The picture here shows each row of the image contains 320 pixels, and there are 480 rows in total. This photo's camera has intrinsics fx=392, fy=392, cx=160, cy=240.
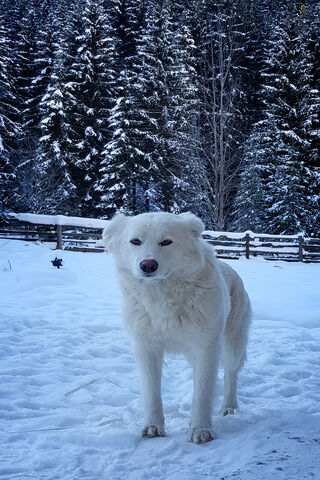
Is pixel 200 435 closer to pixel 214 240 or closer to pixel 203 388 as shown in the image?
pixel 203 388

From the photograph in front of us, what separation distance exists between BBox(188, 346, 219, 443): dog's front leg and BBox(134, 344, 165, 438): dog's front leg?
226mm

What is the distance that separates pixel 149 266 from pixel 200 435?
Result: 1.01 meters

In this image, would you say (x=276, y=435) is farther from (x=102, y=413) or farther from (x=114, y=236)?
(x=114, y=236)

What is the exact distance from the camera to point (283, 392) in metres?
3.37

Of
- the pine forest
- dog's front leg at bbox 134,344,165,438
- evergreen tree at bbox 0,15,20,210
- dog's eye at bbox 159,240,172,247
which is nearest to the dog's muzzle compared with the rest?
dog's eye at bbox 159,240,172,247

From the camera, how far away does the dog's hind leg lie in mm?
3043

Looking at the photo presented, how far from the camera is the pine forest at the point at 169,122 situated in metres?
20.8

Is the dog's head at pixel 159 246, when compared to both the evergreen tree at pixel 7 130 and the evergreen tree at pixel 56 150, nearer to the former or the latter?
the evergreen tree at pixel 7 130

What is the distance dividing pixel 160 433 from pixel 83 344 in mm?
2365

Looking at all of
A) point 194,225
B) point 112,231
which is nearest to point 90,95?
point 112,231

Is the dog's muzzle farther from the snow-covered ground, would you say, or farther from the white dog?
the snow-covered ground

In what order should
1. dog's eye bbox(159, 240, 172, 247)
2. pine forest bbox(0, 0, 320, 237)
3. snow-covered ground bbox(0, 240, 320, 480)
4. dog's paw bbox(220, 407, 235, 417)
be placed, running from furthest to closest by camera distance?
pine forest bbox(0, 0, 320, 237) → dog's paw bbox(220, 407, 235, 417) → dog's eye bbox(159, 240, 172, 247) → snow-covered ground bbox(0, 240, 320, 480)

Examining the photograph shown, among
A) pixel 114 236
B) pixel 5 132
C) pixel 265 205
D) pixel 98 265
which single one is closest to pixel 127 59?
pixel 5 132

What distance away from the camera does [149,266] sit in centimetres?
234
